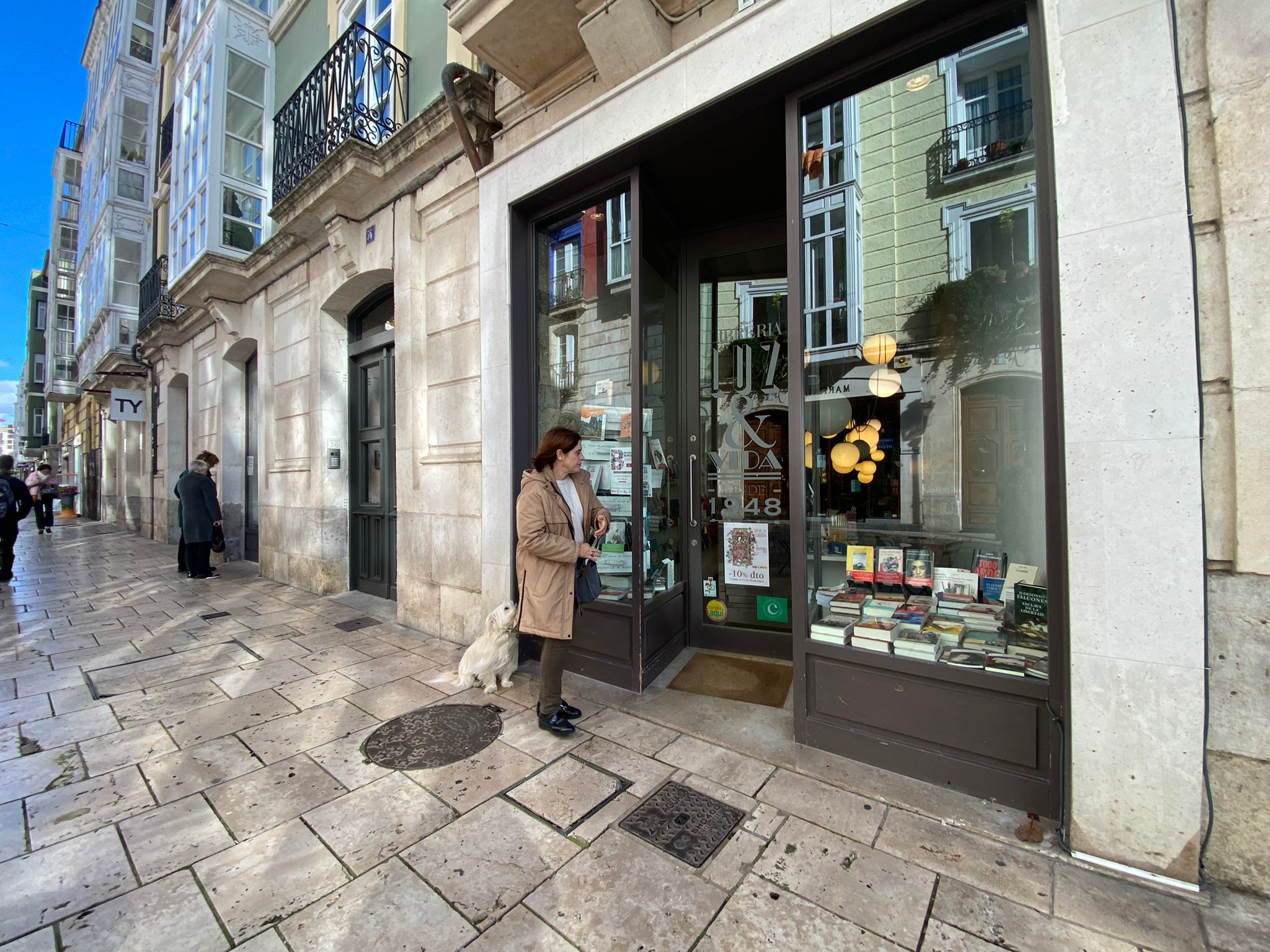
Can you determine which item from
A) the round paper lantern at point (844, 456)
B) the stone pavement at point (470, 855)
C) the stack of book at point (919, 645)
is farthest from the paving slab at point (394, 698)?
the round paper lantern at point (844, 456)

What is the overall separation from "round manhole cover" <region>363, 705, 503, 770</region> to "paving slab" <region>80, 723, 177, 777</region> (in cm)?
122

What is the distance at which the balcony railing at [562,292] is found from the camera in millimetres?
4585

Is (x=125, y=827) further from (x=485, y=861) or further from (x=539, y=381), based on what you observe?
(x=539, y=381)

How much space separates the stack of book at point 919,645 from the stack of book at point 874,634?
1.9 inches

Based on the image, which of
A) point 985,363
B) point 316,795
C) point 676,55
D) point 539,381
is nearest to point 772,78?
point 676,55

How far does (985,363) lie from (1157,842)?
2.38m

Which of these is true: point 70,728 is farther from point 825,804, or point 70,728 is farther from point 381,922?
point 825,804

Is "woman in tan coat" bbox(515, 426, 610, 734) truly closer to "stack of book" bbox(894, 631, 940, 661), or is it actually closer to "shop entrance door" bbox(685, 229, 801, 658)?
"shop entrance door" bbox(685, 229, 801, 658)

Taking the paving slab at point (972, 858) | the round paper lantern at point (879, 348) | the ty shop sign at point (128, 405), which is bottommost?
the paving slab at point (972, 858)

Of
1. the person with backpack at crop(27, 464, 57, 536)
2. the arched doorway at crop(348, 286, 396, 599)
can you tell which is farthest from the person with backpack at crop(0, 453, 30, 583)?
the person with backpack at crop(27, 464, 57, 536)

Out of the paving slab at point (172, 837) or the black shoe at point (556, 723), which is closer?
the paving slab at point (172, 837)

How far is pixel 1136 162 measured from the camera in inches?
80.8

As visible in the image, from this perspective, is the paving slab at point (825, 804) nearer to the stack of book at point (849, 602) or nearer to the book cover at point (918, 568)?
the stack of book at point (849, 602)

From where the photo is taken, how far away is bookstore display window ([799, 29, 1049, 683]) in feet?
9.05
